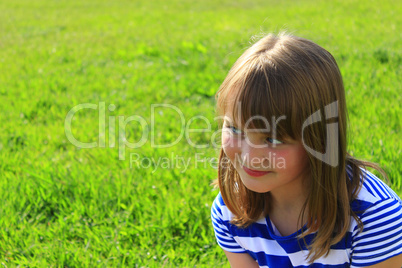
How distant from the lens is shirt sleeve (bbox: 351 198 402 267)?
1.46m

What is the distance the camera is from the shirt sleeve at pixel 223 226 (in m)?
1.81

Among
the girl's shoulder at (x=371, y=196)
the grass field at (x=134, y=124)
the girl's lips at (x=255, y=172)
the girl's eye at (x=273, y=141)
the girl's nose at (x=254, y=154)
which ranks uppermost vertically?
the girl's eye at (x=273, y=141)

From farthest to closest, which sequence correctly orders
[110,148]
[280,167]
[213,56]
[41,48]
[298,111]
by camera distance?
[41,48]
[213,56]
[110,148]
[280,167]
[298,111]

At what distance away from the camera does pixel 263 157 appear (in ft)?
4.79

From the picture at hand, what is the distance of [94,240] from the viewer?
2.38 m

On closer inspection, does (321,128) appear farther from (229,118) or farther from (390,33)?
(390,33)

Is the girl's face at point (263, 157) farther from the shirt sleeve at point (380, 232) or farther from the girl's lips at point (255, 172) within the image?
the shirt sleeve at point (380, 232)

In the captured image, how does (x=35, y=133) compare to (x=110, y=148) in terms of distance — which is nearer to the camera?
(x=110, y=148)

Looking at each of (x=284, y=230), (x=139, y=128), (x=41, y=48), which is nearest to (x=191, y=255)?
(x=284, y=230)

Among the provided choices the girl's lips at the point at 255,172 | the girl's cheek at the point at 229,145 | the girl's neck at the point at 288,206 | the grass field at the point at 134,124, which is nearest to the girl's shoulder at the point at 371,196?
the girl's neck at the point at 288,206

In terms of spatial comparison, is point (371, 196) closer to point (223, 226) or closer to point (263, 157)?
point (263, 157)

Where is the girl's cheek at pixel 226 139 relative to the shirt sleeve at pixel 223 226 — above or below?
above

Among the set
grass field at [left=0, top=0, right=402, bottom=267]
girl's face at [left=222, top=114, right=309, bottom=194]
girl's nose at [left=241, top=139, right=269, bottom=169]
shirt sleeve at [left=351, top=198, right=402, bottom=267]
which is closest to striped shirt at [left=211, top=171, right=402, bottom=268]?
shirt sleeve at [left=351, top=198, right=402, bottom=267]

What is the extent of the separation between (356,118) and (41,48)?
4.28 meters
